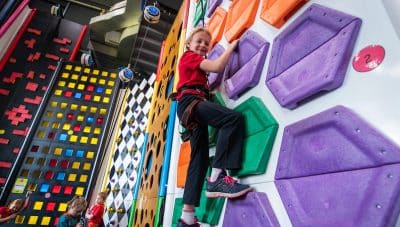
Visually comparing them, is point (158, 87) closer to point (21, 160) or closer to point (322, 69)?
point (21, 160)

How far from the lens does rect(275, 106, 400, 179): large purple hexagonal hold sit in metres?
0.66

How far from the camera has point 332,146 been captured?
787 mm

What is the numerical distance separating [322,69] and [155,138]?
2238 millimetres

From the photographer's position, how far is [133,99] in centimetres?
484

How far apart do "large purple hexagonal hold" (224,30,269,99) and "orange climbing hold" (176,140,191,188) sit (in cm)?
61

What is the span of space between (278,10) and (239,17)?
43 centimetres

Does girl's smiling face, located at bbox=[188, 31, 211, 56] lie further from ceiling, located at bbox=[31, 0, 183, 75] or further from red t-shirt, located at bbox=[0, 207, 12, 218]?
red t-shirt, located at bbox=[0, 207, 12, 218]

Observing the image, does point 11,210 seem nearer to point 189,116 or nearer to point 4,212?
point 4,212

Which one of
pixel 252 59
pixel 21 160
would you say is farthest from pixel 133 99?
pixel 252 59

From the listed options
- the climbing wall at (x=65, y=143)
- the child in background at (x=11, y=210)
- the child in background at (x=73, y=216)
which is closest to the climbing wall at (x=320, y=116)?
the child in background at (x=73, y=216)

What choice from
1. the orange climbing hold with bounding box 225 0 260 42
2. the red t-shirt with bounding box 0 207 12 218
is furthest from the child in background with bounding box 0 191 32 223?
the orange climbing hold with bounding box 225 0 260 42

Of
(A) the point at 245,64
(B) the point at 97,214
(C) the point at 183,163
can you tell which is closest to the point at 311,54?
(A) the point at 245,64

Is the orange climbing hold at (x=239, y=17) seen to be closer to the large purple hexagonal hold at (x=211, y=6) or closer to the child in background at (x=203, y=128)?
Answer: the child in background at (x=203, y=128)

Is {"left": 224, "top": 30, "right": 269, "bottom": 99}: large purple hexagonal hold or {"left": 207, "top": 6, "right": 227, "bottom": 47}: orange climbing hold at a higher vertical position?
{"left": 207, "top": 6, "right": 227, "bottom": 47}: orange climbing hold
